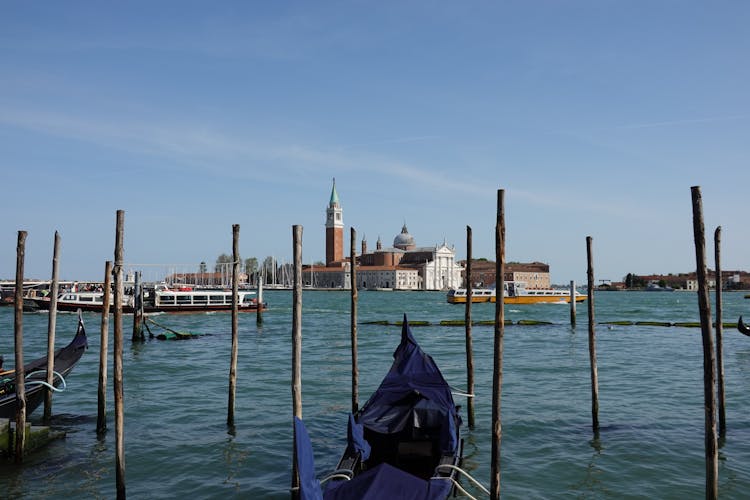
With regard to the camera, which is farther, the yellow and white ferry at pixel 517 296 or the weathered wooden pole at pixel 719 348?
the yellow and white ferry at pixel 517 296

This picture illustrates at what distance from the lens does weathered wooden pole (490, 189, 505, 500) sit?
17.8ft

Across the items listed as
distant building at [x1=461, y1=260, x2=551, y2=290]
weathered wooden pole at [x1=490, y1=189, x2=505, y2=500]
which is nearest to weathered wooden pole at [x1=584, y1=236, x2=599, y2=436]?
weathered wooden pole at [x1=490, y1=189, x2=505, y2=500]

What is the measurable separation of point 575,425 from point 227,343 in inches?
533

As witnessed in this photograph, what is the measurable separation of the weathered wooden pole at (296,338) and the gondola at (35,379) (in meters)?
3.65

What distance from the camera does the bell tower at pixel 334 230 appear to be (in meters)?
110

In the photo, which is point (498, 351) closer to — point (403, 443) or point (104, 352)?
point (403, 443)

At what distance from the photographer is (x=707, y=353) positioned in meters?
5.04

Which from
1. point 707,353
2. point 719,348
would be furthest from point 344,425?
point 707,353

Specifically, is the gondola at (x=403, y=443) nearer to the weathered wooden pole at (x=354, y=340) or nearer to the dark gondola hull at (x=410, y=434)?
the dark gondola hull at (x=410, y=434)

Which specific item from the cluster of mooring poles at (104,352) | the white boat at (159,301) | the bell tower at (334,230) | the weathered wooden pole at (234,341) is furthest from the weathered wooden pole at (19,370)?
the bell tower at (334,230)

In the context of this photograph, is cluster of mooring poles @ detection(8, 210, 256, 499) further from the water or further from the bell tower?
the bell tower

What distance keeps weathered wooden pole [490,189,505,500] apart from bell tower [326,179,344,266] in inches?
4086

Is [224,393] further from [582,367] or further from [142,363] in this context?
[582,367]

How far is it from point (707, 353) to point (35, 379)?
27.1 feet
